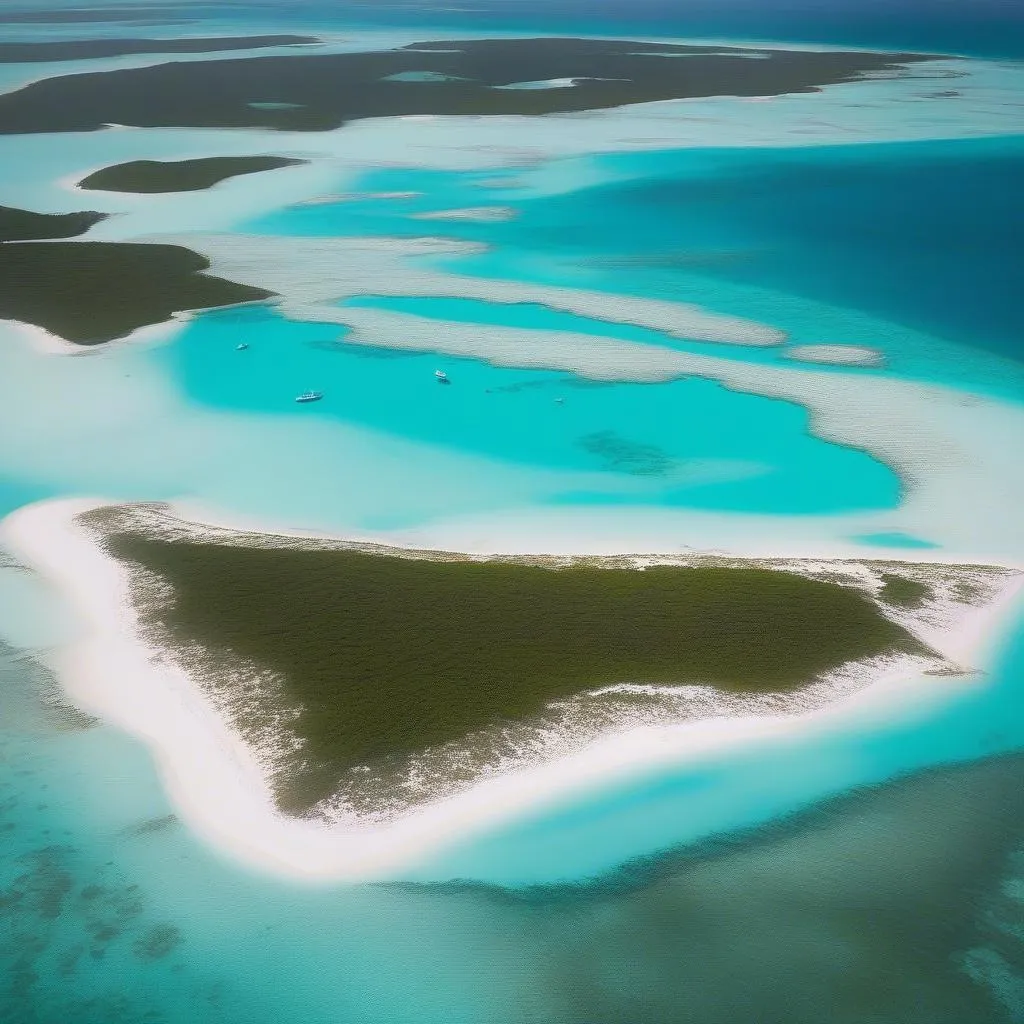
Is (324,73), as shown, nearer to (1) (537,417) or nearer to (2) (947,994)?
(1) (537,417)

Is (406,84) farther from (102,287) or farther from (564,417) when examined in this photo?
(564,417)

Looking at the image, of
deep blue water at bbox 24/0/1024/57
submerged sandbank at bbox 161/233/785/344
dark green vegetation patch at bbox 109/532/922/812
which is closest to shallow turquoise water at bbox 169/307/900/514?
submerged sandbank at bbox 161/233/785/344

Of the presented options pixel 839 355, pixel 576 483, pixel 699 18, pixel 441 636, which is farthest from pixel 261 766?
pixel 699 18

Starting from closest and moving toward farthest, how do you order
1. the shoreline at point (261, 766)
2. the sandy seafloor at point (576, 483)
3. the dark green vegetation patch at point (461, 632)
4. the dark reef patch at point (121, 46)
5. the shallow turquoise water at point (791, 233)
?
the sandy seafloor at point (576, 483)
the shoreline at point (261, 766)
the dark green vegetation patch at point (461, 632)
the shallow turquoise water at point (791, 233)
the dark reef patch at point (121, 46)

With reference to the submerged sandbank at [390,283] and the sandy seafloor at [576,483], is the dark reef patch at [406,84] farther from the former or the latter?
the submerged sandbank at [390,283]

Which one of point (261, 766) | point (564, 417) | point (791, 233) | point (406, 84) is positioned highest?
point (406, 84)

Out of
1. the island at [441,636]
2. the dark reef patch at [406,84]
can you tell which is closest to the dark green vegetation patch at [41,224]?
the dark reef patch at [406,84]

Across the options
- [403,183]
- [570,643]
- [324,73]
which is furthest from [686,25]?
[570,643]
